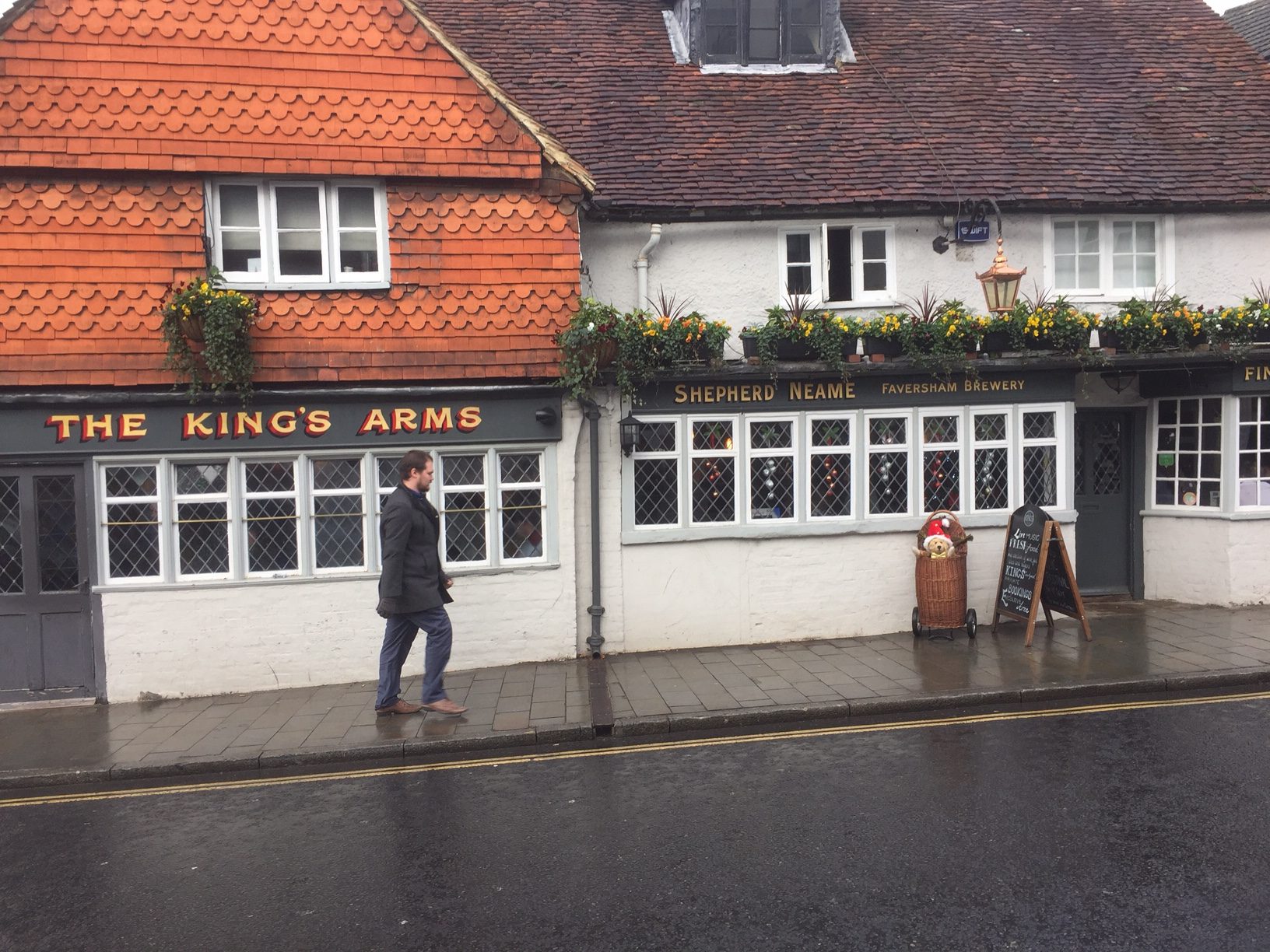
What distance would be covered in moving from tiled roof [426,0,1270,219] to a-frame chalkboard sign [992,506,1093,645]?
3852mm

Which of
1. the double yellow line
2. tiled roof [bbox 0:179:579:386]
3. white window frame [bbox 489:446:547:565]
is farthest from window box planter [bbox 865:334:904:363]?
the double yellow line

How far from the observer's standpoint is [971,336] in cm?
1016

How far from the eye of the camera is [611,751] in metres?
7.20

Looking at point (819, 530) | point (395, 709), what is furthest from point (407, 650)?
point (819, 530)

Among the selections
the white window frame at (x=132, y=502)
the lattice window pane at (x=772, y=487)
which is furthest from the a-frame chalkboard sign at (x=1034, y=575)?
the white window frame at (x=132, y=502)

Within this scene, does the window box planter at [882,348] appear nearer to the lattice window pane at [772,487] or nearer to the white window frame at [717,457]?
the lattice window pane at [772,487]

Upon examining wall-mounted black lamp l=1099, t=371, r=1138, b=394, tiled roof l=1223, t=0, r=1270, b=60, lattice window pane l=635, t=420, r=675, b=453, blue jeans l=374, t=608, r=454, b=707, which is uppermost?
tiled roof l=1223, t=0, r=1270, b=60

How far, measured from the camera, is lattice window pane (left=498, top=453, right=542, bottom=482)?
32.6 feet

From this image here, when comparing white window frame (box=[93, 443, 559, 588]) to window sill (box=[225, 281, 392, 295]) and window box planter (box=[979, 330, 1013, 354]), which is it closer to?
window sill (box=[225, 281, 392, 295])

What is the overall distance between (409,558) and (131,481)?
10.8 feet

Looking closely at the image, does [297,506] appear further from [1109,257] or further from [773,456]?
[1109,257]

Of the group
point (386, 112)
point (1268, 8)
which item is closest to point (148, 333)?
point (386, 112)

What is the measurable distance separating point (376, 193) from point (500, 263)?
1.43 metres

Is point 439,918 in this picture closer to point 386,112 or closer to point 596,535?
point 596,535
